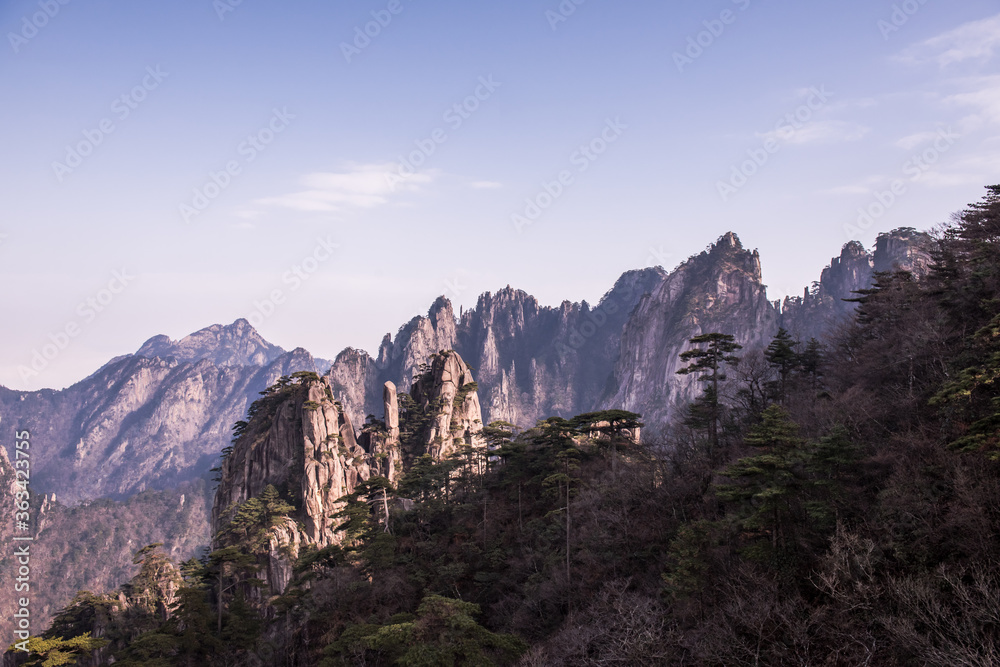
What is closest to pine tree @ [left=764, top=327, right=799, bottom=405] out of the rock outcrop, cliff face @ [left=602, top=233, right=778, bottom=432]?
the rock outcrop

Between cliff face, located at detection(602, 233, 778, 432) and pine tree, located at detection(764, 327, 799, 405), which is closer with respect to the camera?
pine tree, located at detection(764, 327, 799, 405)

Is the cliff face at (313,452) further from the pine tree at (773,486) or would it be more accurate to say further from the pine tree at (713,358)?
the pine tree at (773,486)

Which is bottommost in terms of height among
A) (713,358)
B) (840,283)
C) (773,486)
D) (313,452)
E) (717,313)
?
(773,486)

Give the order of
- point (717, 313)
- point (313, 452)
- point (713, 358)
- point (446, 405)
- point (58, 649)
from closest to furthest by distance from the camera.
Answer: point (58, 649), point (713, 358), point (313, 452), point (446, 405), point (717, 313)

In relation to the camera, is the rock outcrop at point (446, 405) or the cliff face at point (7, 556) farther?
the cliff face at point (7, 556)

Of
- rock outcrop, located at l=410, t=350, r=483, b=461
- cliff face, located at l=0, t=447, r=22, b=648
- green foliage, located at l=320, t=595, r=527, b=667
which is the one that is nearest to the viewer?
green foliage, located at l=320, t=595, r=527, b=667

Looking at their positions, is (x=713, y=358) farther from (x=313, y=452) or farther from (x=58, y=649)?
(x=313, y=452)

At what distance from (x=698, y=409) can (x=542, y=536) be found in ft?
50.3

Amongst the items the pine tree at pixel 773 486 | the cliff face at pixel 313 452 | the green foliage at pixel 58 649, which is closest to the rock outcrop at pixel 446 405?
the cliff face at pixel 313 452

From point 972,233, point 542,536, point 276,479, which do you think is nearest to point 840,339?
point 972,233

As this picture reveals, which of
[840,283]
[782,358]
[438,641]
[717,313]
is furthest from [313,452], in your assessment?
[840,283]

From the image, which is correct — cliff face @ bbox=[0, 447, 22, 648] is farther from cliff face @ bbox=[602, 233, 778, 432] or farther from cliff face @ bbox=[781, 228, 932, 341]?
cliff face @ bbox=[781, 228, 932, 341]

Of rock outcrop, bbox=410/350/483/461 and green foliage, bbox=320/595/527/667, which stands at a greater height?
rock outcrop, bbox=410/350/483/461

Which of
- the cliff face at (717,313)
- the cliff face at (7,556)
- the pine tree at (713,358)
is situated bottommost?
the cliff face at (7,556)
